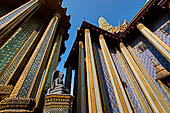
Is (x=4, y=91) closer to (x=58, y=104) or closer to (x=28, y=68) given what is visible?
(x=28, y=68)

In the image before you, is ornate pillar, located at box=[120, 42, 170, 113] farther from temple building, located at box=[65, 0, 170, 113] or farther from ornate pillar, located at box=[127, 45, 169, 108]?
ornate pillar, located at box=[127, 45, 169, 108]

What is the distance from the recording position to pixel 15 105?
2.42 meters

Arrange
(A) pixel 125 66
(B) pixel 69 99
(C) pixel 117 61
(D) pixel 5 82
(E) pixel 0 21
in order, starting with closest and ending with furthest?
(B) pixel 69 99
(D) pixel 5 82
(E) pixel 0 21
(A) pixel 125 66
(C) pixel 117 61

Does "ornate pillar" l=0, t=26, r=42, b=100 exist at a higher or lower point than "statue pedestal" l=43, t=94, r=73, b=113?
higher

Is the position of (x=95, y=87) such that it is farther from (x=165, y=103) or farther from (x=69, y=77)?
(x=69, y=77)

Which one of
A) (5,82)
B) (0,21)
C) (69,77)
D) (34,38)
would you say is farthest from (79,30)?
(5,82)

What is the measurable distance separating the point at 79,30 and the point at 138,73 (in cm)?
509

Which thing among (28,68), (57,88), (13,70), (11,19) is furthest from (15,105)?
(11,19)

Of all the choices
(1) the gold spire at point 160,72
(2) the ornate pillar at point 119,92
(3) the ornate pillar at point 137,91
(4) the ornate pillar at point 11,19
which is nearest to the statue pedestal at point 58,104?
(2) the ornate pillar at point 119,92

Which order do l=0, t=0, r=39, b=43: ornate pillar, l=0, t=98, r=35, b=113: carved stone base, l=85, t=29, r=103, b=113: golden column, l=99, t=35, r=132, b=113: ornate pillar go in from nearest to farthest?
l=0, t=98, r=35, b=113: carved stone base
l=85, t=29, r=103, b=113: golden column
l=0, t=0, r=39, b=43: ornate pillar
l=99, t=35, r=132, b=113: ornate pillar

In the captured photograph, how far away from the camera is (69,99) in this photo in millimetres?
2336

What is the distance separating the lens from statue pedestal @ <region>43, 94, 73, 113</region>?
84.4 inches

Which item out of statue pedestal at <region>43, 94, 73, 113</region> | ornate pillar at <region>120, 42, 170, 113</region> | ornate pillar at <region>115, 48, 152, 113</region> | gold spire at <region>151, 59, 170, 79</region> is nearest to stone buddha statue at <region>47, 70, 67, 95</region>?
statue pedestal at <region>43, 94, 73, 113</region>

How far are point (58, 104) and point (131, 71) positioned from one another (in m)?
5.41
